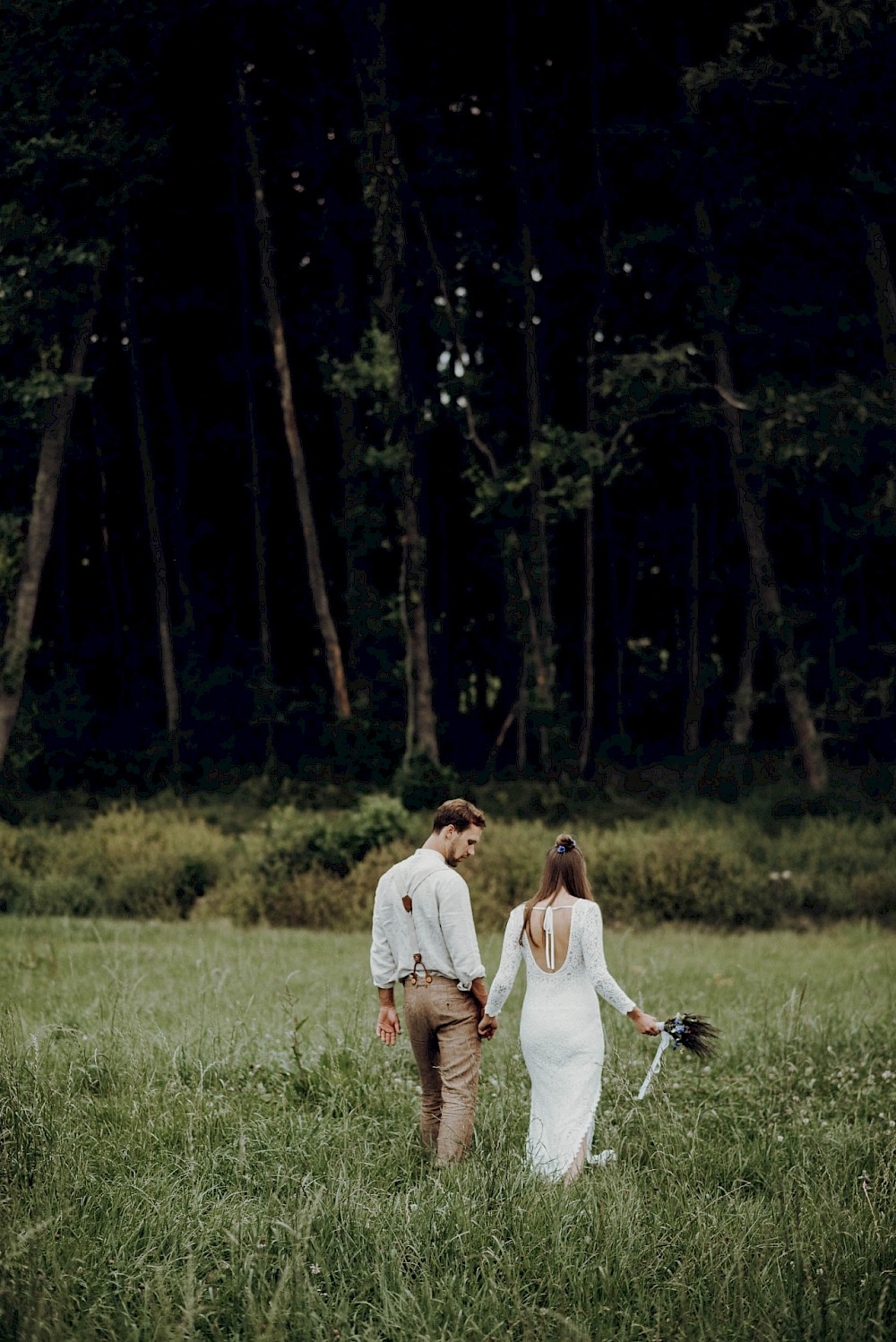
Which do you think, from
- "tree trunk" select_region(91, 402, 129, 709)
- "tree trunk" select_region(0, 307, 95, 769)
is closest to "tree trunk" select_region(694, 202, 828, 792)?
"tree trunk" select_region(0, 307, 95, 769)

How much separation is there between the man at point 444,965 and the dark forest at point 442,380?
1471 centimetres

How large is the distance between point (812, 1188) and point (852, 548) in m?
25.0

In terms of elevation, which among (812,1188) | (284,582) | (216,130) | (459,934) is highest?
(216,130)

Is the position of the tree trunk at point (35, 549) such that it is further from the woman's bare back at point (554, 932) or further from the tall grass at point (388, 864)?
the woman's bare back at point (554, 932)

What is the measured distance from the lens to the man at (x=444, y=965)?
614cm

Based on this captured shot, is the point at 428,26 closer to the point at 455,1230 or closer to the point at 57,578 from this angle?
the point at 57,578

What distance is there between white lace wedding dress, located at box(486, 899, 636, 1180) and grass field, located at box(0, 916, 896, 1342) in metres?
0.19

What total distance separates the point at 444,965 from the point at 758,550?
59.7ft

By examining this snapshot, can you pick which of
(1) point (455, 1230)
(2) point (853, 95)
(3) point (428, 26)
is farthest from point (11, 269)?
(1) point (455, 1230)

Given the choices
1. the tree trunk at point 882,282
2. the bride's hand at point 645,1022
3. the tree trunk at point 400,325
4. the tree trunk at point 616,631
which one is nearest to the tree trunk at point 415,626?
the tree trunk at point 400,325

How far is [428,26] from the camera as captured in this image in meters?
27.2

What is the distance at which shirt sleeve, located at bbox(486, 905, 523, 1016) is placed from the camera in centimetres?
627

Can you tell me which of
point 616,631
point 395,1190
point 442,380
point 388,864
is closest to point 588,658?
point 616,631

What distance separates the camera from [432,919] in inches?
242
